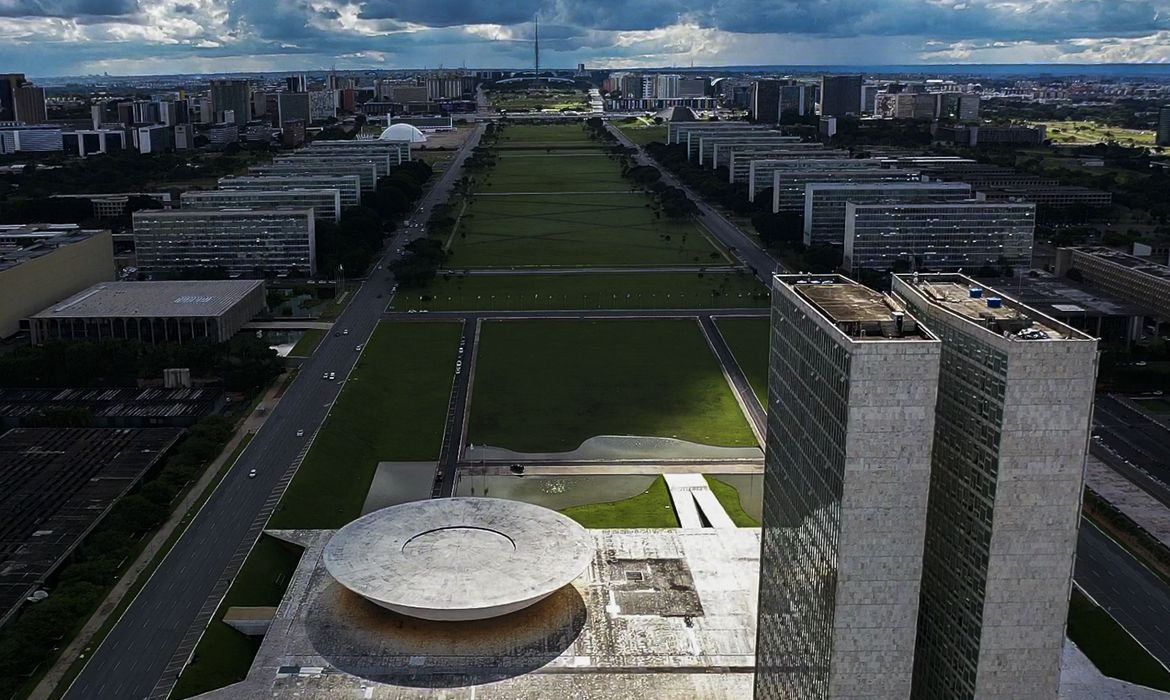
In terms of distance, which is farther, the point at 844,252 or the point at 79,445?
the point at 844,252

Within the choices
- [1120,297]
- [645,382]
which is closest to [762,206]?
[1120,297]

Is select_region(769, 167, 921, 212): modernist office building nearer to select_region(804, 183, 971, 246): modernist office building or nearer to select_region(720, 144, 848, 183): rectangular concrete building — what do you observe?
select_region(804, 183, 971, 246): modernist office building

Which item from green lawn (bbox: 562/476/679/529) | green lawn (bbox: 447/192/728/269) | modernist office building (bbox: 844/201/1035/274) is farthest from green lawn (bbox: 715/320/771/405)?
green lawn (bbox: 447/192/728/269)

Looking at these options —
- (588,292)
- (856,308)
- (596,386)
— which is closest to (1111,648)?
(856,308)

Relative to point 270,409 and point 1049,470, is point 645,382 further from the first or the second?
point 1049,470

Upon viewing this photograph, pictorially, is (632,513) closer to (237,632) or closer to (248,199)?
(237,632)

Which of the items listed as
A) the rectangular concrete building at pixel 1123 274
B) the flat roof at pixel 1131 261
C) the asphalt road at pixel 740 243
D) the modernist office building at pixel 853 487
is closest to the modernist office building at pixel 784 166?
the asphalt road at pixel 740 243
